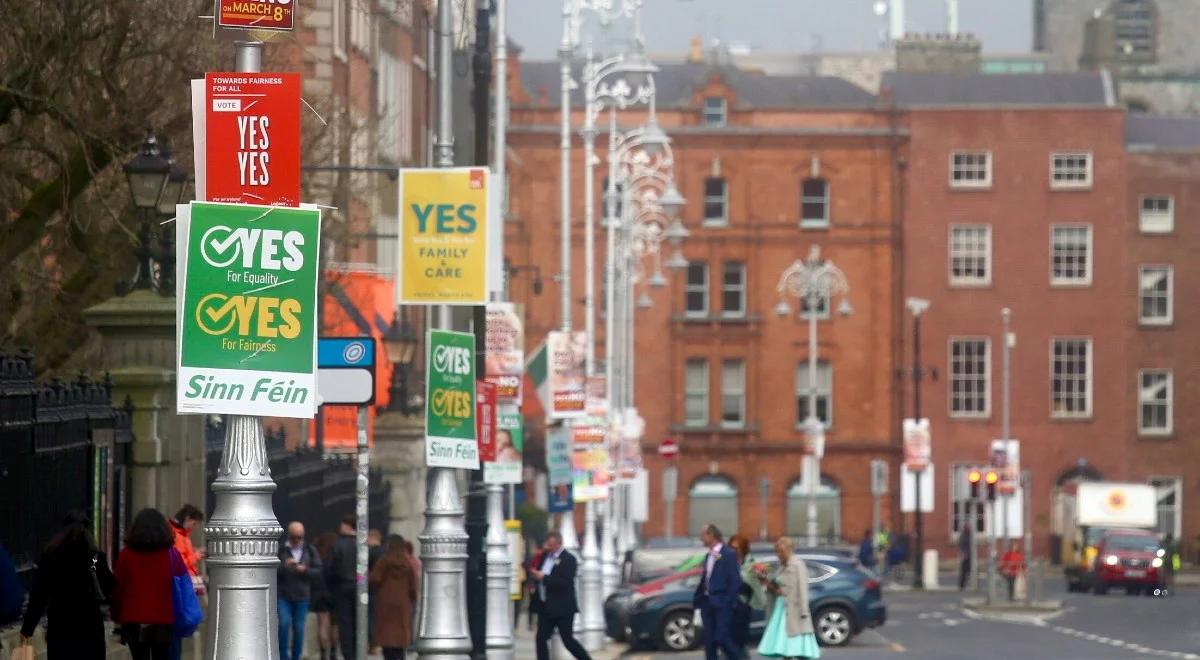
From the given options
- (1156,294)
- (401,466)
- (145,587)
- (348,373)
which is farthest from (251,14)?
(1156,294)

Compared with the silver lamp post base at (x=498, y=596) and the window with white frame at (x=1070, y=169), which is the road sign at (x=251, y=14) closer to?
the silver lamp post base at (x=498, y=596)

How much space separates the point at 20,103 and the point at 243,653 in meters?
11.7

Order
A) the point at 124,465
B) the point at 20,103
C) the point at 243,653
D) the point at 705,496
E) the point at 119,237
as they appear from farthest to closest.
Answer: the point at 705,496 < the point at 119,237 < the point at 20,103 < the point at 124,465 < the point at 243,653

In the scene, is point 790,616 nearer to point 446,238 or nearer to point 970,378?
point 446,238

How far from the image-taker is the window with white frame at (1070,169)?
89.8 m

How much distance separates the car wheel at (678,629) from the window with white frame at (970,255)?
5488 cm

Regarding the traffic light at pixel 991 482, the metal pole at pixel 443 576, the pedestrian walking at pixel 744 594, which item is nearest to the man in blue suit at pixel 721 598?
the pedestrian walking at pixel 744 594

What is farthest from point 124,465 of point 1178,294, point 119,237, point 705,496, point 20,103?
point 1178,294

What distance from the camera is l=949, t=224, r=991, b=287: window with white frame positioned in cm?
9012

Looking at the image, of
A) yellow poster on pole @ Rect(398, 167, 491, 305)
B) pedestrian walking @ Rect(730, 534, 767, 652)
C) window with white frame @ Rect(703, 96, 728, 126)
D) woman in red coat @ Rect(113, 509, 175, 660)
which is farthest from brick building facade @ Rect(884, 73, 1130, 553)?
woman in red coat @ Rect(113, 509, 175, 660)

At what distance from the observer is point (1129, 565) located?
211ft

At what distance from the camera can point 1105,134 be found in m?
89.6

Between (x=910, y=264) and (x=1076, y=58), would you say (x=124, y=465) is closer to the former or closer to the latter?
(x=910, y=264)

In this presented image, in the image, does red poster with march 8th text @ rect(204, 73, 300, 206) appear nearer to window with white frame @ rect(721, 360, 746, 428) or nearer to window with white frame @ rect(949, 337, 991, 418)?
window with white frame @ rect(721, 360, 746, 428)
